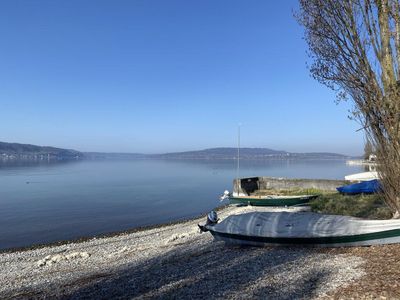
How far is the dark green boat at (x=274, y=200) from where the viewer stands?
89.5 ft

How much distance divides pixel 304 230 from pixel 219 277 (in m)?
3.77

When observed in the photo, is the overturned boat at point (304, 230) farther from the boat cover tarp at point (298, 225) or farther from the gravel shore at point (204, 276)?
the gravel shore at point (204, 276)

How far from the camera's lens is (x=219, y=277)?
9.34 meters

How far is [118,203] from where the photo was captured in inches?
1961

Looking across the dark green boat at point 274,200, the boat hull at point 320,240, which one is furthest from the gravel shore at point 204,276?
the dark green boat at point 274,200

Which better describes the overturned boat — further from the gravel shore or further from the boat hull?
the gravel shore

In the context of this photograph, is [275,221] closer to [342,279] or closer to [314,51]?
[342,279]

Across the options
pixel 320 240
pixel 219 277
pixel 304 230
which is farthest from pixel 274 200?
pixel 219 277

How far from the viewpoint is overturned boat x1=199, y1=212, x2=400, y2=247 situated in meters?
10.3

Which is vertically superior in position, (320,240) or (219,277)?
(320,240)

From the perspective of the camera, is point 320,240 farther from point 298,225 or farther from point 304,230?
point 298,225

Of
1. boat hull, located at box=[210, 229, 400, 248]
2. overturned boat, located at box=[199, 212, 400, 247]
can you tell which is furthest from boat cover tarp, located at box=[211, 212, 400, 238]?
boat hull, located at box=[210, 229, 400, 248]

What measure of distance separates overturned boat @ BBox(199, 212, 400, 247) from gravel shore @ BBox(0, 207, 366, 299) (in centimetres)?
39

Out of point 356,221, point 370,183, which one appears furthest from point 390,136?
point 370,183
